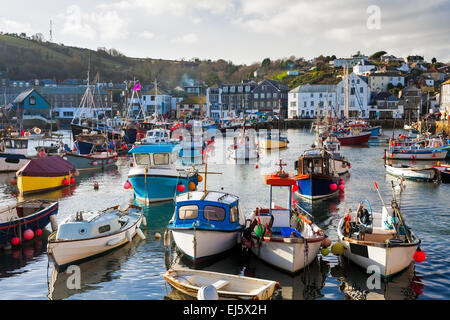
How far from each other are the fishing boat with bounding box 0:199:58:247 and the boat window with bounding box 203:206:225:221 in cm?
852

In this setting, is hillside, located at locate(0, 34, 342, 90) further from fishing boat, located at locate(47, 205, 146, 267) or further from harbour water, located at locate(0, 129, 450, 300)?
fishing boat, located at locate(47, 205, 146, 267)

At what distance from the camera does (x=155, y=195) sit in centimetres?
2897

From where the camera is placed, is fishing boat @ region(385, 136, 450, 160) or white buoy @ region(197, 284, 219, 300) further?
fishing boat @ region(385, 136, 450, 160)

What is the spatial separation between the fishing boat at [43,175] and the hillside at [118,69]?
116344 millimetres

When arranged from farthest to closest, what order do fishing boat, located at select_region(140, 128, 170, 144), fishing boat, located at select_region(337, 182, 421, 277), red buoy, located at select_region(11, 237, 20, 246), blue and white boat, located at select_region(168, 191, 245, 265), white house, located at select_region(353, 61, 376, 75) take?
white house, located at select_region(353, 61, 376, 75) < fishing boat, located at select_region(140, 128, 170, 144) < red buoy, located at select_region(11, 237, 20, 246) < blue and white boat, located at select_region(168, 191, 245, 265) < fishing boat, located at select_region(337, 182, 421, 277)

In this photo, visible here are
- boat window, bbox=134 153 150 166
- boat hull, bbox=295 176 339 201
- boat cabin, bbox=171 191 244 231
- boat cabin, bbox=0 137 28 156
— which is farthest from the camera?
boat cabin, bbox=0 137 28 156

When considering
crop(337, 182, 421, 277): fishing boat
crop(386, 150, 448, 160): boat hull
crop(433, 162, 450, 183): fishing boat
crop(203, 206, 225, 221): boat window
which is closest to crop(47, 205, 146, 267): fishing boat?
crop(203, 206, 225, 221): boat window

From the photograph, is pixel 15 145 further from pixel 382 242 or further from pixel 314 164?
pixel 382 242

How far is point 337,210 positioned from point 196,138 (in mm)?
41986

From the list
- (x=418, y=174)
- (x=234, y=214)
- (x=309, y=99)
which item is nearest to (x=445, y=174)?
(x=418, y=174)

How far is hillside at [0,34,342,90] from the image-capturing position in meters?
159
